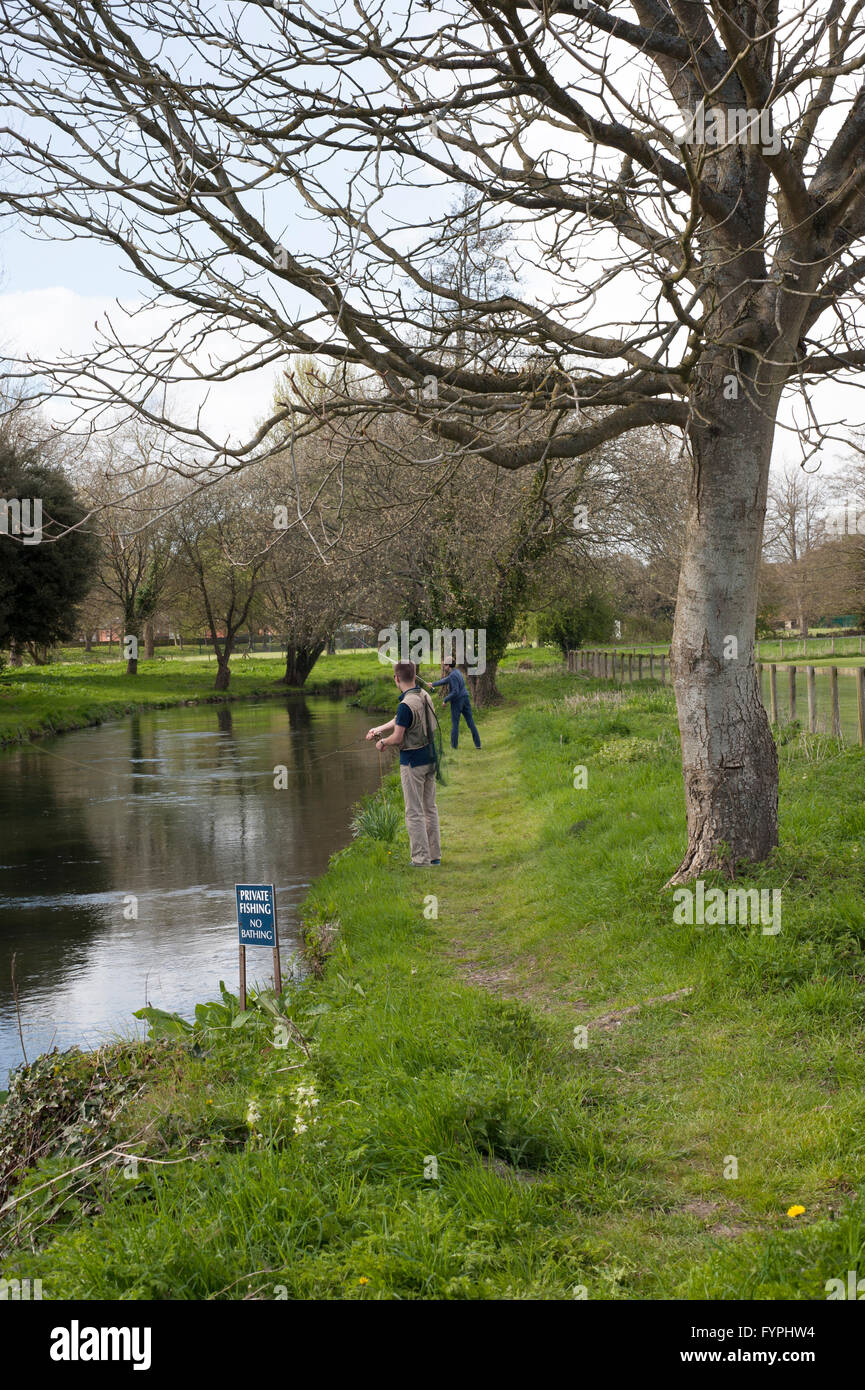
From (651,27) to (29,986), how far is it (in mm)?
8721

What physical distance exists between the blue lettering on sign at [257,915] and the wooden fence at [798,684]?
23.0 feet

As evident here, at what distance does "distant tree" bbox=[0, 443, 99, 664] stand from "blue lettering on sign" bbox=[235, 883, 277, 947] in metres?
25.3

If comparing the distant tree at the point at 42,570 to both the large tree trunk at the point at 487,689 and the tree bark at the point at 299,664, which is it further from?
the tree bark at the point at 299,664

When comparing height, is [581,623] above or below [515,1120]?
above

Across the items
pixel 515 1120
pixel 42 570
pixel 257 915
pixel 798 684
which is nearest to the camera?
pixel 515 1120

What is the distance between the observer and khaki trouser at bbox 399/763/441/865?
413 inches

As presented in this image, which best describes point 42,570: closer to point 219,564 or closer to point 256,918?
point 219,564

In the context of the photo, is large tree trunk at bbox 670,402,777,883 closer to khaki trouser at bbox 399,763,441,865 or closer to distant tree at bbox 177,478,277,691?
khaki trouser at bbox 399,763,441,865

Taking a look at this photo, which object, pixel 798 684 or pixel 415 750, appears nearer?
pixel 415 750

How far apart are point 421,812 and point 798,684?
2046cm

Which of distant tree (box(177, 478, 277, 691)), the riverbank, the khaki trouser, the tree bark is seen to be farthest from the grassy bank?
the riverbank

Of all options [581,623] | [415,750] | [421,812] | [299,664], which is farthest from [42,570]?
[415,750]

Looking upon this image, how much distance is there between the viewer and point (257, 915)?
21.5 ft
